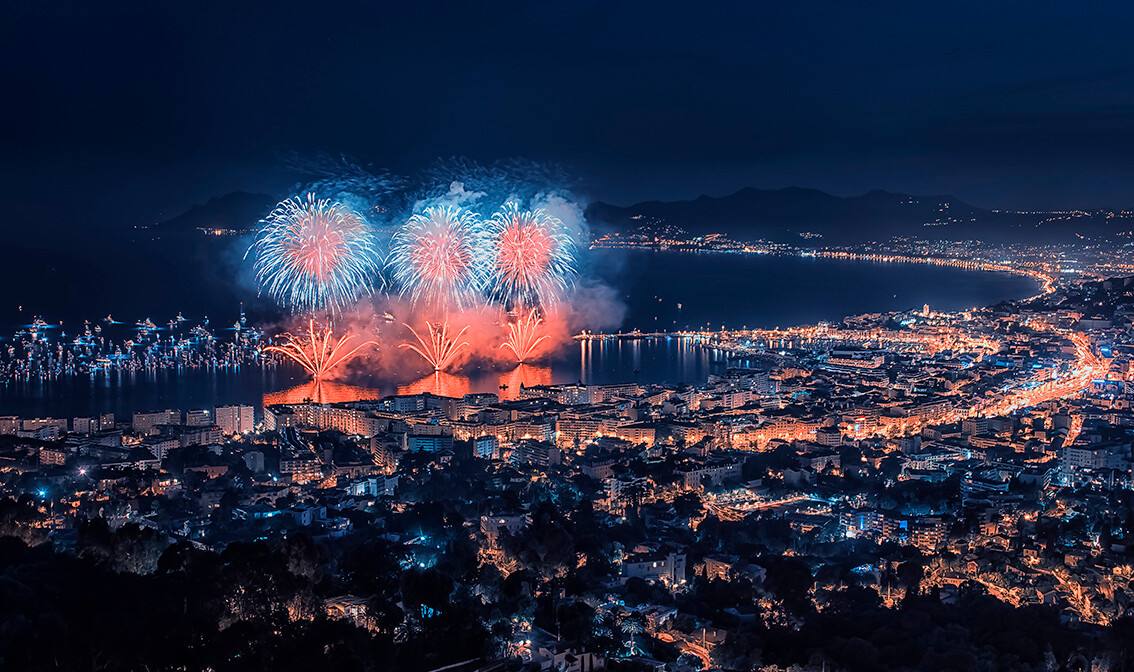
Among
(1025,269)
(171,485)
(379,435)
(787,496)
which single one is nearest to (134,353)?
(379,435)

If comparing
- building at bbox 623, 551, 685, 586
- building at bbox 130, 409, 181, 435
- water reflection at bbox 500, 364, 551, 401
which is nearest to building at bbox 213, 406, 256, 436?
building at bbox 130, 409, 181, 435

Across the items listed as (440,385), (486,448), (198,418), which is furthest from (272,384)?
(486,448)

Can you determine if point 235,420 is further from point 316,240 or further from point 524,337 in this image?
point 524,337

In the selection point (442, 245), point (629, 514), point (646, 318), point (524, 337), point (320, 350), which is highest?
point (442, 245)

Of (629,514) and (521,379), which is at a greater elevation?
(521,379)

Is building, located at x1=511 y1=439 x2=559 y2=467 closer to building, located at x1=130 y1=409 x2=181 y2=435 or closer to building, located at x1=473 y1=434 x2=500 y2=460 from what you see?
building, located at x1=473 y1=434 x2=500 y2=460

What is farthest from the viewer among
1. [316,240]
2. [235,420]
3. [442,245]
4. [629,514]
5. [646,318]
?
[646,318]
